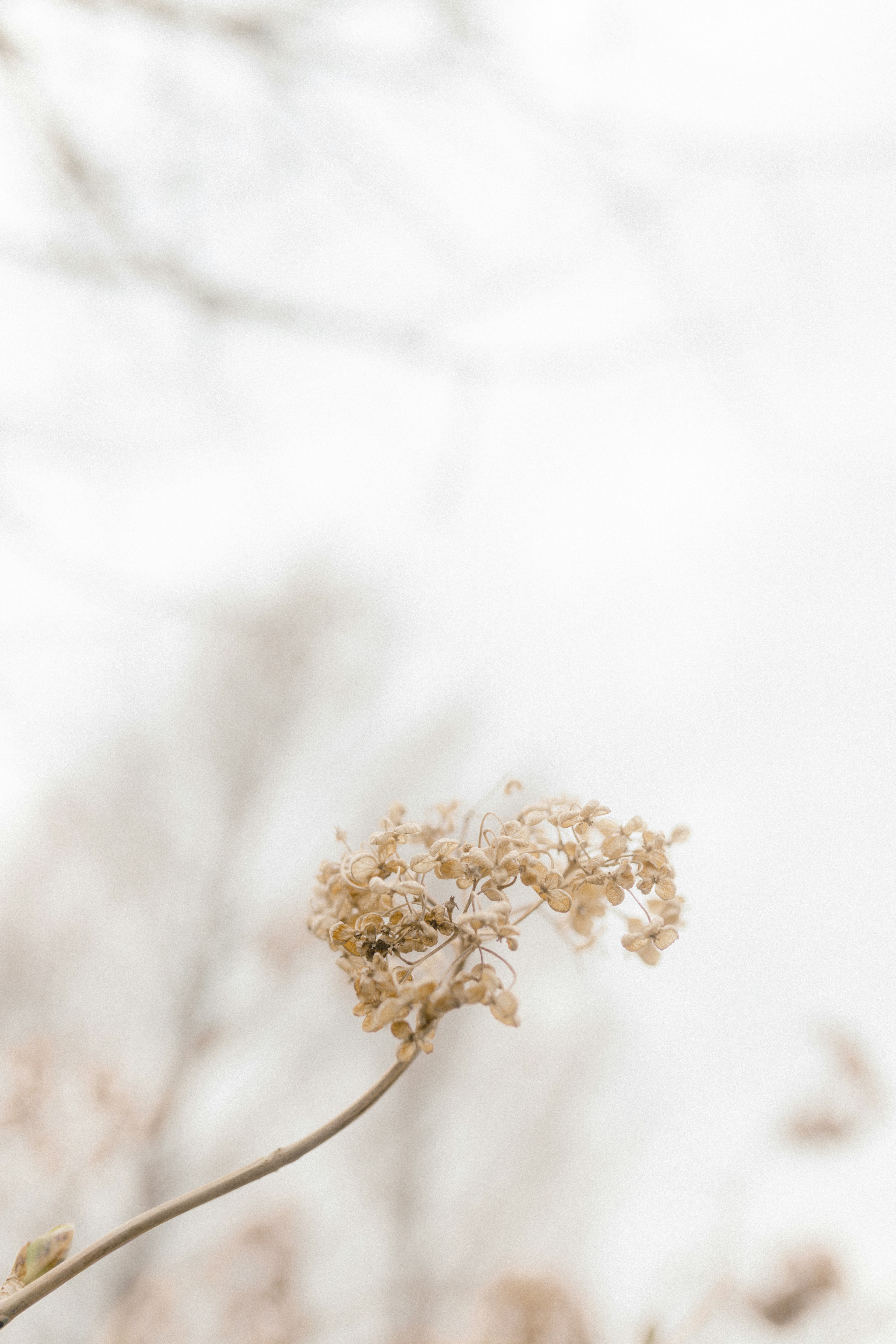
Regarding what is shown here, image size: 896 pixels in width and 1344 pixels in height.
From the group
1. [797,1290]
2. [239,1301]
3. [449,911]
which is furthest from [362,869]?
[239,1301]

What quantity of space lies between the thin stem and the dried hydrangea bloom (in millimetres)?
51

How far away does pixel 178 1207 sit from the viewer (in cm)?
34

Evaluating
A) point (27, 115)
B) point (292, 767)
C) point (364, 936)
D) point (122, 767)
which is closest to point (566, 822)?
point (364, 936)

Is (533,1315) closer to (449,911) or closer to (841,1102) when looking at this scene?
(841,1102)

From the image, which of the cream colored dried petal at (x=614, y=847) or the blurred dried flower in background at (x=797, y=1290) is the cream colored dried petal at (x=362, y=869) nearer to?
the cream colored dried petal at (x=614, y=847)

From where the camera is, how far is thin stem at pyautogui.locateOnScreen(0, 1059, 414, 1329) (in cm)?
33

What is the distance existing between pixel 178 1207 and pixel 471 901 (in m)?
0.22

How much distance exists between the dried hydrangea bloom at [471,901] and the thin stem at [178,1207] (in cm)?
5

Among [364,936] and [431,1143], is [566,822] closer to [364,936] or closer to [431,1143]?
[364,936]

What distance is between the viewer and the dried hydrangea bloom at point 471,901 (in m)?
0.43

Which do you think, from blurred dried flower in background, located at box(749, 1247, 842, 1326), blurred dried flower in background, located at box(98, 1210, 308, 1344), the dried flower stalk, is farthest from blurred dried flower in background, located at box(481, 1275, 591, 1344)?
the dried flower stalk

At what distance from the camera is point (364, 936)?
472mm

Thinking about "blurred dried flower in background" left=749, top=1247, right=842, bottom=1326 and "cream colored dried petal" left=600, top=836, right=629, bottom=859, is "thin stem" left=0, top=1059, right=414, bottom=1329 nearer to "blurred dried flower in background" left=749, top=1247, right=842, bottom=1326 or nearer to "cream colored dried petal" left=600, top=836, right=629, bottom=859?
"cream colored dried petal" left=600, top=836, right=629, bottom=859

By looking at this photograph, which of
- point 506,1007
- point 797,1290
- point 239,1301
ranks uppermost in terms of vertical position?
point 239,1301
